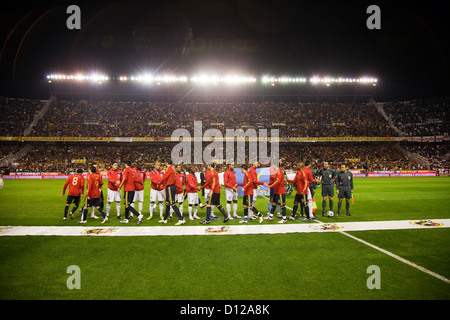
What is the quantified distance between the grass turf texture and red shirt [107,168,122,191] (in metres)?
2.93

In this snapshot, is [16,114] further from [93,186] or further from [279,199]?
[279,199]

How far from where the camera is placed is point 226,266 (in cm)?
521

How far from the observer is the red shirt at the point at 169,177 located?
8883mm

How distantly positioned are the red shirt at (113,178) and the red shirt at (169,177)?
2177mm

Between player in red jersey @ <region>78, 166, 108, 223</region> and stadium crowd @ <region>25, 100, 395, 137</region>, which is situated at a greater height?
stadium crowd @ <region>25, 100, 395, 137</region>

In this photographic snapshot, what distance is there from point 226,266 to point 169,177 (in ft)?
15.0

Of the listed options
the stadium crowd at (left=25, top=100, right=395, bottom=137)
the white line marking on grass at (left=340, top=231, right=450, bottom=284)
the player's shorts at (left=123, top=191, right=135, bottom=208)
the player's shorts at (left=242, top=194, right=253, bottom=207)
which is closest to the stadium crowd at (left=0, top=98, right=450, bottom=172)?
the stadium crowd at (left=25, top=100, right=395, bottom=137)

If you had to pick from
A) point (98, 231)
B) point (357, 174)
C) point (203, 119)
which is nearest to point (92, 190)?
point (98, 231)

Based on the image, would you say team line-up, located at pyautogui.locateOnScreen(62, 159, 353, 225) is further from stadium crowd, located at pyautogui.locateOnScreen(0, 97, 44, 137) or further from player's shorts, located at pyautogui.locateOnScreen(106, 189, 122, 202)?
stadium crowd, located at pyautogui.locateOnScreen(0, 97, 44, 137)

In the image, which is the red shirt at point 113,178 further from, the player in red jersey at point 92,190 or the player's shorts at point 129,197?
the player's shorts at point 129,197

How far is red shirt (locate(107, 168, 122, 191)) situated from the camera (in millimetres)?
9656

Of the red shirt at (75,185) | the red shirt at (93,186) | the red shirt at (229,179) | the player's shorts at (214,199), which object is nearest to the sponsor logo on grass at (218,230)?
the player's shorts at (214,199)
